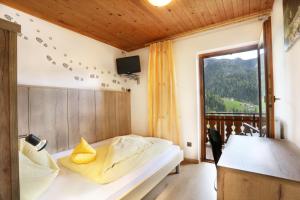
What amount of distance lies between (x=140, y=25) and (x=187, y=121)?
1.97 m

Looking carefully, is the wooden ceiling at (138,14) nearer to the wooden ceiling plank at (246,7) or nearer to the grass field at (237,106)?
the wooden ceiling plank at (246,7)

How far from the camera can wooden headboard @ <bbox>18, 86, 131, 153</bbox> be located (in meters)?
2.16

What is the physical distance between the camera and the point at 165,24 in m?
2.71

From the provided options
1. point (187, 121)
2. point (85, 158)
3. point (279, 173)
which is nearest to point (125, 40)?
point (187, 121)

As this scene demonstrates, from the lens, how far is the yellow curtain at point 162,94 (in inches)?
123

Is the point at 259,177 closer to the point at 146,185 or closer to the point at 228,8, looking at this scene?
the point at 146,185

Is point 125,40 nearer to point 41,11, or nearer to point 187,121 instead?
point 41,11

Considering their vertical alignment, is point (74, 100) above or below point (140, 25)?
below

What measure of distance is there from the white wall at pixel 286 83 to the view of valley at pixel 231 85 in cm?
96

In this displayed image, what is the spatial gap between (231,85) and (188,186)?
6.60 ft

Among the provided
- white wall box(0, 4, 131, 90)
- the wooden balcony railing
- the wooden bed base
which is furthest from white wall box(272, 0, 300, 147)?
white wall box(0, 4, 131, 90)

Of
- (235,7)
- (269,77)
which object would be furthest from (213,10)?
(269,77)

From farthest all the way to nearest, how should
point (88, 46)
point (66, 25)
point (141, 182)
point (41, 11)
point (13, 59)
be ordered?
point (88, 46) < point (66, 25) < point (41, 11) < point (141, 182) < point (13, 59)

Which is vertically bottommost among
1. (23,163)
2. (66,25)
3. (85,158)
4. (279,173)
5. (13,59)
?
(85,158)
